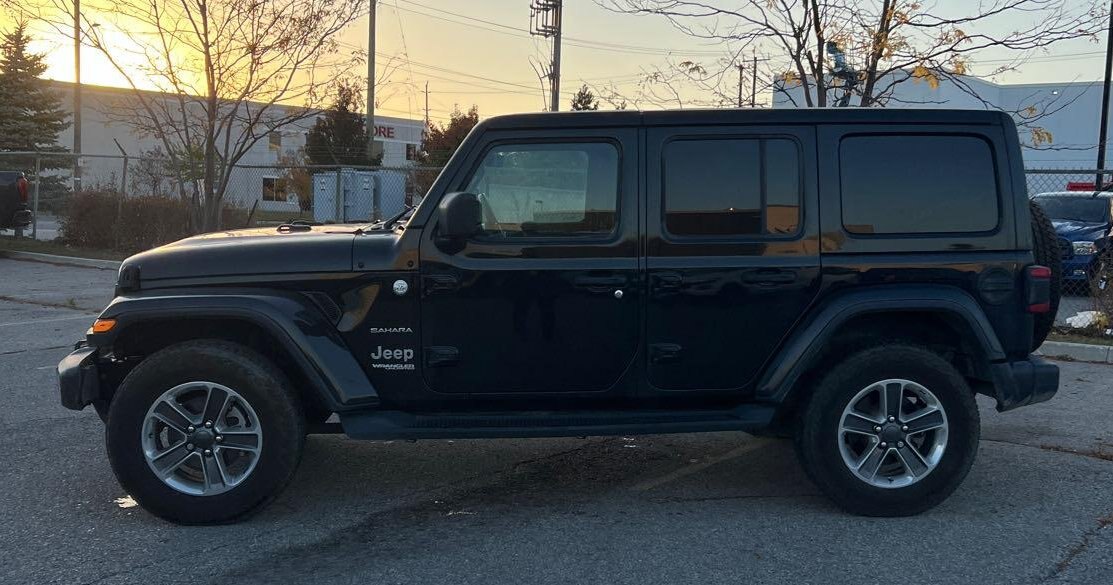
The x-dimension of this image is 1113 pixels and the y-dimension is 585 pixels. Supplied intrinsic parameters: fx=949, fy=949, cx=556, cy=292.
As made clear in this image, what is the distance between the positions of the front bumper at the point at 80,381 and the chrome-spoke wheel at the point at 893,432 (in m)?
3.55

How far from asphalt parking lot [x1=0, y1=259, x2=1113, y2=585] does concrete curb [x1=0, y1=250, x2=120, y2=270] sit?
10.6 m

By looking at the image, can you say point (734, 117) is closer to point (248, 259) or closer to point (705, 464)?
point (705, 464)

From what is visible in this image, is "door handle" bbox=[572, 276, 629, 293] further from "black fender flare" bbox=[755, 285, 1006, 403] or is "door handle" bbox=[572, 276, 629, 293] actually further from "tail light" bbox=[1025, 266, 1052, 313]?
"tail light" bbox=[1025, 266, 1052, 313]

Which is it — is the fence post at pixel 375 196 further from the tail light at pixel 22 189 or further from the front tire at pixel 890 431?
the front tire at pixel 890 431

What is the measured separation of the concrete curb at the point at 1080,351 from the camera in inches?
336

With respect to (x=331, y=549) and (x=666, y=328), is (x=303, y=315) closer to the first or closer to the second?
(x=331, y=549)

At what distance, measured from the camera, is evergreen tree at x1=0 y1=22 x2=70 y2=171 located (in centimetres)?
3872

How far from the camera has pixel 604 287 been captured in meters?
4.49

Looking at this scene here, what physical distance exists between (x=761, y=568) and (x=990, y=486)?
5.98 ft

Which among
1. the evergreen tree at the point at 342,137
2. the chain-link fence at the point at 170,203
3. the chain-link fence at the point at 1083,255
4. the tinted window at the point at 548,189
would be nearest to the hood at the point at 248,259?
the tinted window at the point at 548,189

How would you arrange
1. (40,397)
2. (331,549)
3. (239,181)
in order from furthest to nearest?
(239,181) < (40,397) < (331,549)

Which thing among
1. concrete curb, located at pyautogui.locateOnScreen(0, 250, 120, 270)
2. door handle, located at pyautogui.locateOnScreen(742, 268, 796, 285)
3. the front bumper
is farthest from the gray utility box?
door handle, located at pyautogui.locateOnScreen(742, 268, 796, 285)

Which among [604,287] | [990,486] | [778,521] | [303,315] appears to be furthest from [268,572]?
[990,486]

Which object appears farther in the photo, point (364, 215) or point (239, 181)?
point (239, 181)
